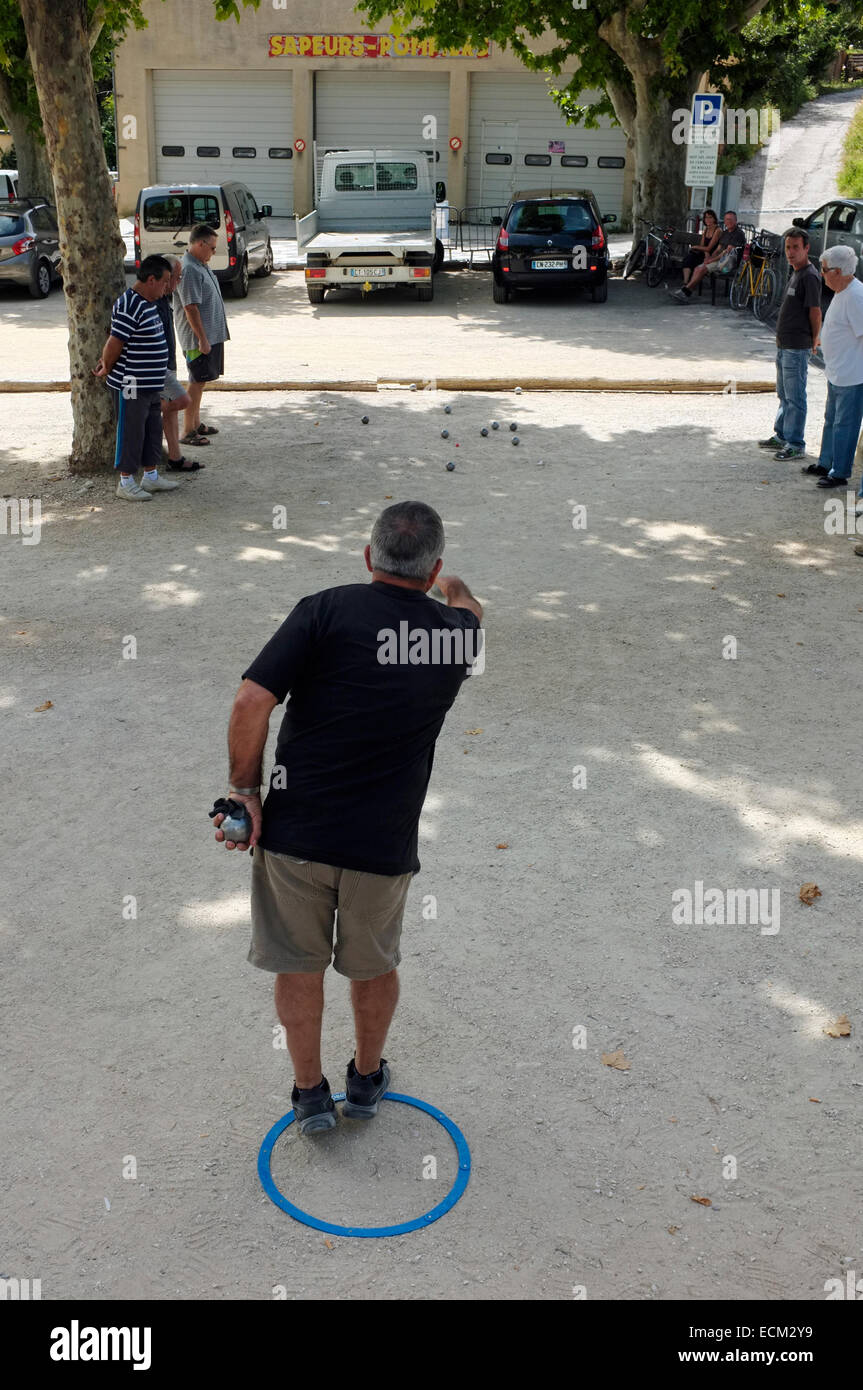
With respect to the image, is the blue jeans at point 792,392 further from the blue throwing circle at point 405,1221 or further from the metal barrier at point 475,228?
the metal barrier at point 475,228

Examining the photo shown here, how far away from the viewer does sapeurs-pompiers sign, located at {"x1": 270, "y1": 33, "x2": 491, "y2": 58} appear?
28.9 m

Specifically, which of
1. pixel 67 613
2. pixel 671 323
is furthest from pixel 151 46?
pixel 67 613

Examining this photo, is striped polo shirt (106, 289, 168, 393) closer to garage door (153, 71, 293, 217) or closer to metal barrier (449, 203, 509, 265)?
metal barrier (449, 203, 509, 265)

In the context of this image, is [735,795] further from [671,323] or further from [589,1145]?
[671,323]

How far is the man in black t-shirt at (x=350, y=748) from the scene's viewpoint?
133 inches

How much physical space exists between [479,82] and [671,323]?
14464 millimetres

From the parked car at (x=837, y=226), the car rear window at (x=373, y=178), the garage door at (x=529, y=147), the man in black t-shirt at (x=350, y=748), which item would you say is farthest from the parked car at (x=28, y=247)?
the man in black t-shirt at (x=350, y=748)

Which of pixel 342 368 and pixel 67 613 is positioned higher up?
pixel 342 368

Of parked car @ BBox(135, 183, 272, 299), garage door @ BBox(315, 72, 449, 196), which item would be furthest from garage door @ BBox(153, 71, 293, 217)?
parked car @ BBox(135, 183, 272, 299)

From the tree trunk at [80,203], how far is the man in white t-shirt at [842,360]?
5.52 metres

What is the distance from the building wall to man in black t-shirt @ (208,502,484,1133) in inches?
1141

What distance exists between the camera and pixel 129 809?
18.3 feet

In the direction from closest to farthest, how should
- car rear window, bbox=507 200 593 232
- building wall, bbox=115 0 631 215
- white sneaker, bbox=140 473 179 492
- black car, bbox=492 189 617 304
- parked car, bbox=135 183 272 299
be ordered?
1. white sneaker, bbox=140 473 179 492
2. black car, bbox=492 189 617 304
3. car rear window, bbox=507 200 593 232
4. parked car, bbox=135 183 272 299
5. building wall, bbox=115 0 631 215

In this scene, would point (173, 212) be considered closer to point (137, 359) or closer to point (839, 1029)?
point (137, 359)
